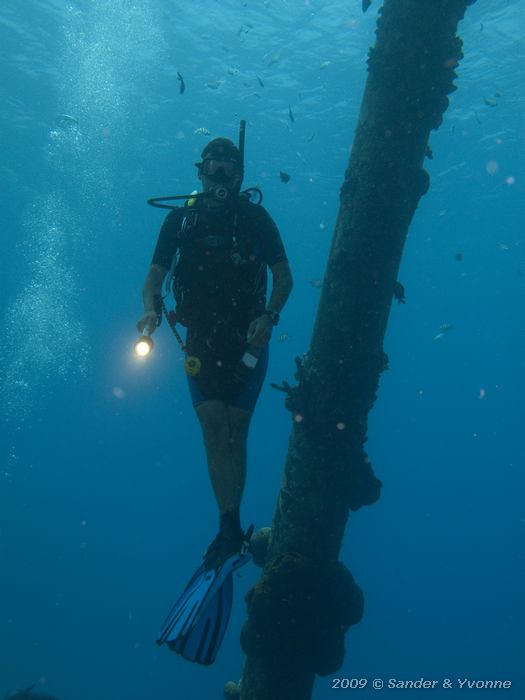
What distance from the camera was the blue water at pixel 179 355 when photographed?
23234 mm

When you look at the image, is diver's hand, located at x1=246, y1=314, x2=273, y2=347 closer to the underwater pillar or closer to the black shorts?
the black shorts

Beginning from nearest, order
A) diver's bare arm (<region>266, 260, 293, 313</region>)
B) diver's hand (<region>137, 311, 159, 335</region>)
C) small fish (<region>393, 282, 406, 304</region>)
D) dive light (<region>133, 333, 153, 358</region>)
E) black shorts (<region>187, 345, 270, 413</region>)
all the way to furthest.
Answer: dive light (<region>133, 333, 153, 358</region>)
diver's hand (<region>137, 311, 159, 335</region>)
black shorts (<region>187, 345, 270, 413</region>)
diver's bare arm (<region>266, 260, 293, 313</region>)
small fish (<region>393, 282, 406, 304</region>)

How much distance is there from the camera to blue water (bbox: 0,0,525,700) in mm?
23234

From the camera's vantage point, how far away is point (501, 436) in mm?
92062

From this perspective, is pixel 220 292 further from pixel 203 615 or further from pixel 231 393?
pixel 203 615

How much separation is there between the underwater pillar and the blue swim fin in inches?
54.8

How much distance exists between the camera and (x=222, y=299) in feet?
14.6

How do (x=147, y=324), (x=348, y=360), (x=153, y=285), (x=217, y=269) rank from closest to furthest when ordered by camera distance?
(x=147, y=324) < (x=217, y=269) < (x=153, y=285) < (x=348, y=360)

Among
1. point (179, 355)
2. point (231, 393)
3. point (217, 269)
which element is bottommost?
point (231, 393)

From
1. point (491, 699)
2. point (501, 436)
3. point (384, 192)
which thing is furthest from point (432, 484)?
point (384, 192)

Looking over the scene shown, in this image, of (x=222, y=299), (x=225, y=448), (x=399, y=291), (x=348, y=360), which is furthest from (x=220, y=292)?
(x=399, y=291)

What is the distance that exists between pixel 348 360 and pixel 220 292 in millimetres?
1676

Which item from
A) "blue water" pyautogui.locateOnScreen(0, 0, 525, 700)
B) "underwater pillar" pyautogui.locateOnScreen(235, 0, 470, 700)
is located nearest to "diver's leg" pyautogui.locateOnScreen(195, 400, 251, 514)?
"underwater pillar" pyautogui.locateOnScreen(235, 0, 470, 700)

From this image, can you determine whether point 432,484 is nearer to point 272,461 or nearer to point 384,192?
point 272,461
